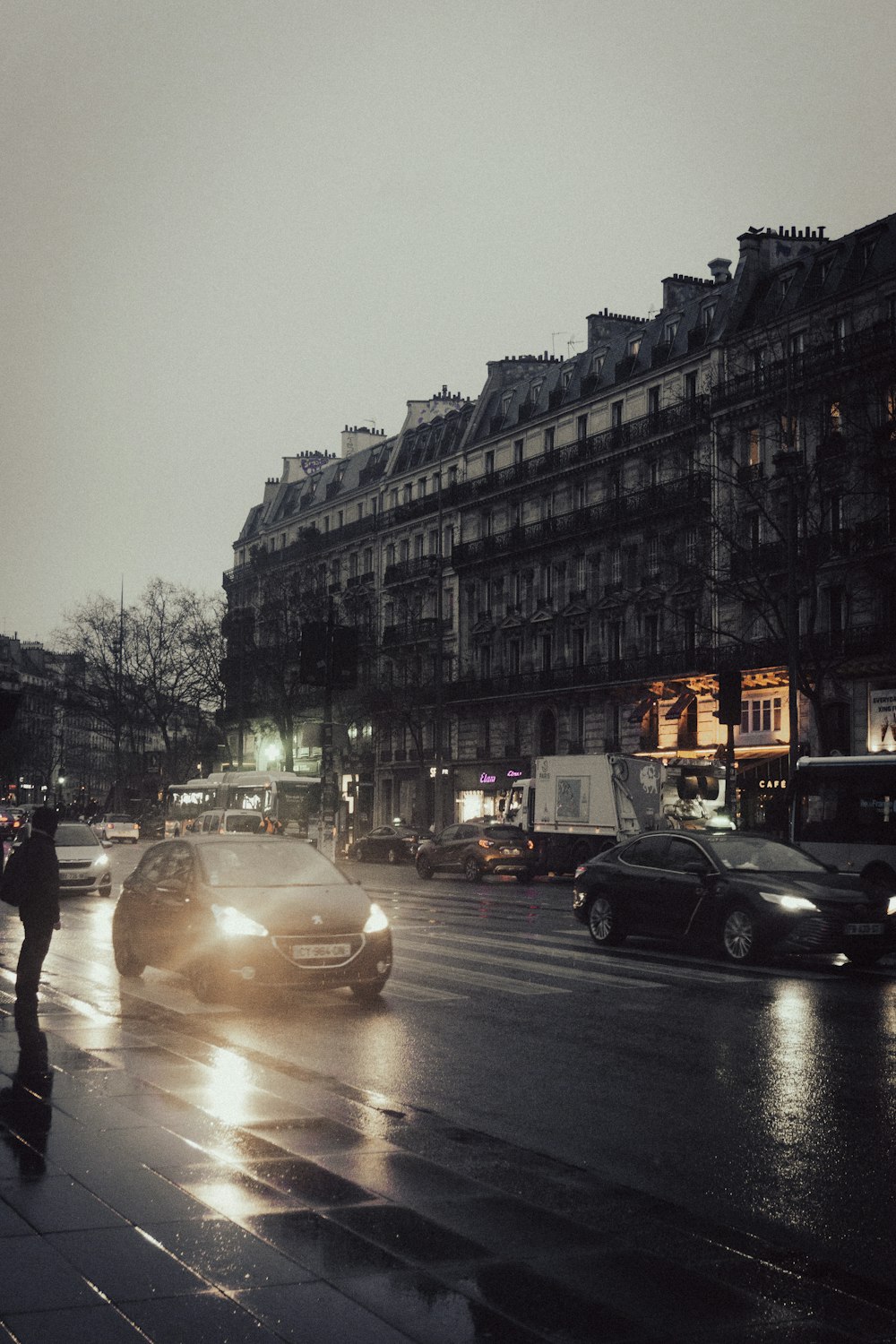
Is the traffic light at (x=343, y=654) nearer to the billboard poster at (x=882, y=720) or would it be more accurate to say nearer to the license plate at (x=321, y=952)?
the license plate at (x=321, y=952)

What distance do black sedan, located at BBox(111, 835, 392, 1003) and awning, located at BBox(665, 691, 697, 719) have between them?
40499mm

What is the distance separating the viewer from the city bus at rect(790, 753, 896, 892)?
89.0ft

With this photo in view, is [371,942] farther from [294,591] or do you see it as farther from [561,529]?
[294,591]

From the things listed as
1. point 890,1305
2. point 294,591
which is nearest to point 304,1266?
point 890,1305

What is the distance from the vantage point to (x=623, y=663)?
58.6 meters

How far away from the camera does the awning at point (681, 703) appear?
54062 mm

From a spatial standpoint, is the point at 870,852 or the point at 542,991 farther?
the point at 870,852

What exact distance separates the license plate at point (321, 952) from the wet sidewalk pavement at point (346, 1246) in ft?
15.3

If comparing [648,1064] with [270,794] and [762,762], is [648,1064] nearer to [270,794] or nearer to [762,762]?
[762,762]

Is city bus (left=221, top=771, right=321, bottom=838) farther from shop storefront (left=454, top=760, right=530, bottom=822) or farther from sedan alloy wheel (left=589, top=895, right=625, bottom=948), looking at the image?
sedan alloy wheel (left=589, top=895, right=625, bottom=948)

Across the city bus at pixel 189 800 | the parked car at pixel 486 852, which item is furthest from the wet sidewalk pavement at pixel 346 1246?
the city bus at pixel 189 800

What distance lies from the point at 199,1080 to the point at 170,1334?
175 inches

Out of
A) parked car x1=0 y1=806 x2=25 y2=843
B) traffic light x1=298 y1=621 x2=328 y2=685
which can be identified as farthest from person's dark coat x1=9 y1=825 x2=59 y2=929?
parked car x1=0 y1=806 x2=25 y2=843

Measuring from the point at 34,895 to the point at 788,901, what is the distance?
25.9 ft
